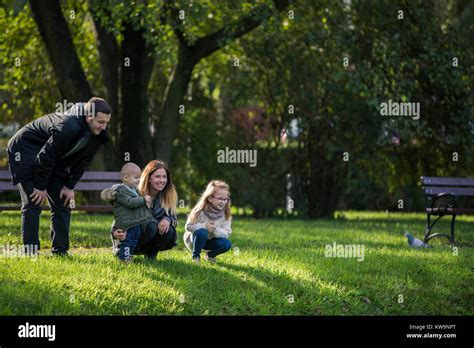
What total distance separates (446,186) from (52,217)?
7.49 m

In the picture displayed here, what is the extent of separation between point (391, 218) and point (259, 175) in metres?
3.74

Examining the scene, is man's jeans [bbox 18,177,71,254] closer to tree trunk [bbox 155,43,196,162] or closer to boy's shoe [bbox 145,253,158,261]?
boy's shoe [bbox 145,253,158,261]

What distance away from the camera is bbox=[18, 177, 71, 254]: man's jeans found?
8.08 metres

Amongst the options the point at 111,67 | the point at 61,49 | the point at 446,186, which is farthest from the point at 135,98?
the point at 446,186

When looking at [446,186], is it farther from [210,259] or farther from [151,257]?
[151,257]

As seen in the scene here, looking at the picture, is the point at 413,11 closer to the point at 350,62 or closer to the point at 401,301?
the point at 350,62

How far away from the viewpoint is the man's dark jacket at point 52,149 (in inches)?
305

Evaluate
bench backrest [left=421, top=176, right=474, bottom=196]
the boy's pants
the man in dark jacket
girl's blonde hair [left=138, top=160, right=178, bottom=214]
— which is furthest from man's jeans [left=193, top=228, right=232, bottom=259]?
bench backrest [left=421, top=176, right=474, bottom=196]

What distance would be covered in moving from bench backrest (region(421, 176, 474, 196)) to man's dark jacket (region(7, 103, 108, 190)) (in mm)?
6634

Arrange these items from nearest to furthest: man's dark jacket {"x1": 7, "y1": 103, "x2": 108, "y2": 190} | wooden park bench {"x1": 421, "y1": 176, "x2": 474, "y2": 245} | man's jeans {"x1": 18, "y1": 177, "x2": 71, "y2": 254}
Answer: man's dark jacket {"x1": 7, "y1": 103, "x2": 108, "y2": 190} < man's jeans {"x1": 18, "y1": 177, "x2": 71, "y2": 254} < wooden park bench {"x1": 421, "y1": 176, "x2": 474, "y2": 245}

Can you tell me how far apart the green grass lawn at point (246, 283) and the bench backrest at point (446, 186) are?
2012mm

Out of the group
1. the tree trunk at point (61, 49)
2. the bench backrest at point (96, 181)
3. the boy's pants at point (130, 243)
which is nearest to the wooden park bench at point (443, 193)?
the bench backrest at point (96, 181)

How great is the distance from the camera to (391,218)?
18.4 m

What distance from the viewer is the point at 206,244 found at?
8.55 m
